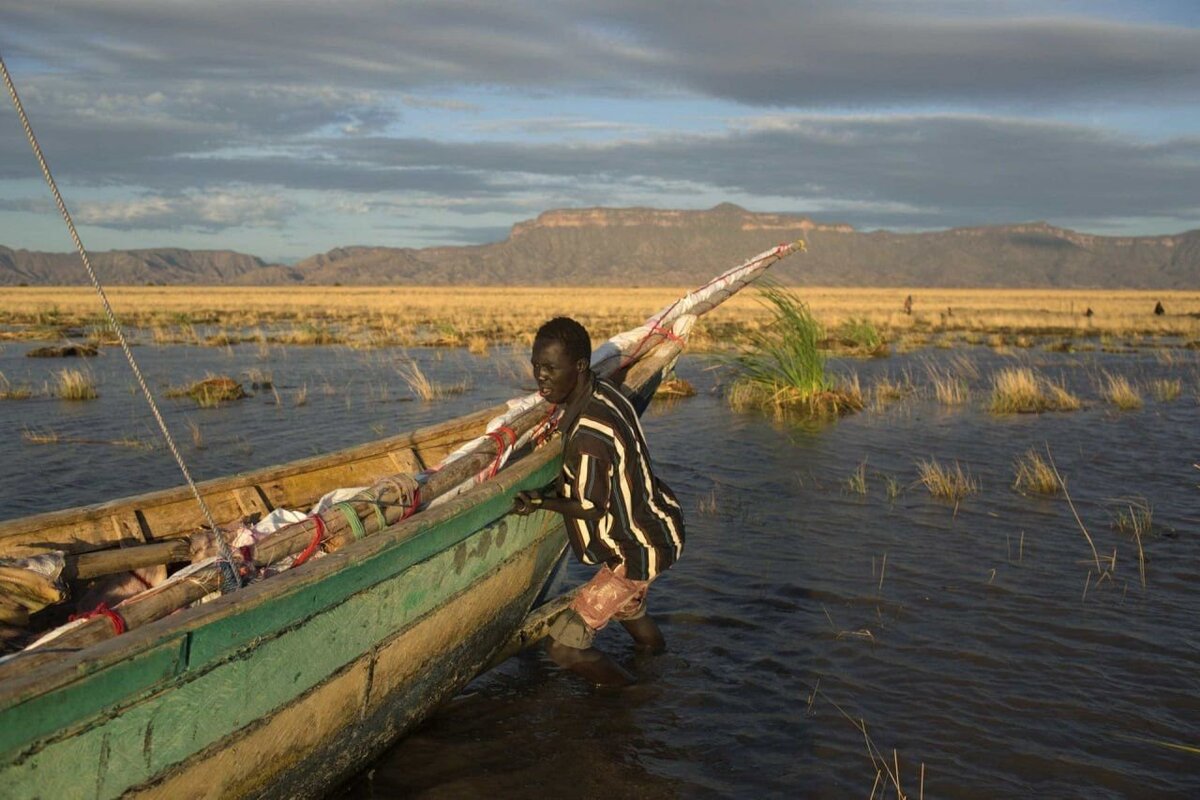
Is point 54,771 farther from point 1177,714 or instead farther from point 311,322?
point 311,322

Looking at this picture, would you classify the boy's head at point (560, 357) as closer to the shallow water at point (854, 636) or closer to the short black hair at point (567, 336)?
the short black hair at point (567, 336)

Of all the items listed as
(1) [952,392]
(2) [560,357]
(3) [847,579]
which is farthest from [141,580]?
(1) [952,392]

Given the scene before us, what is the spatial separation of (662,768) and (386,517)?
163 cm

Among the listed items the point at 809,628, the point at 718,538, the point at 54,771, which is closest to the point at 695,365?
the point at 718,538

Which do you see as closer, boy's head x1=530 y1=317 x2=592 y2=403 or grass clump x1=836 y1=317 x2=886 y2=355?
boy's head x1=530 y1=317 x2=592 y2=403

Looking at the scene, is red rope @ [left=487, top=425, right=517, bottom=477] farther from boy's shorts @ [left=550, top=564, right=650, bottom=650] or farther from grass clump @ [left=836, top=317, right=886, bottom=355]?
grass clump @ [left=836, top=317, right=886, bottom=355]

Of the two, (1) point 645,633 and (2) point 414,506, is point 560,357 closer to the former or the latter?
(2) point 414,506

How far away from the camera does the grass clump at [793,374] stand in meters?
13.2

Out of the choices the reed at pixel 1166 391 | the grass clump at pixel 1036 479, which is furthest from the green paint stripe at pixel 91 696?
the reed at pixel 1166 391

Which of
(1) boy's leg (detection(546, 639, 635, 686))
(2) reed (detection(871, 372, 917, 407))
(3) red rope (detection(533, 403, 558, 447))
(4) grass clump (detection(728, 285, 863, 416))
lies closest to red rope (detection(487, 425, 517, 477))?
(3) red rope (detection(533, 403, 558, 447))

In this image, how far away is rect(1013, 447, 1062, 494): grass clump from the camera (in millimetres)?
9062

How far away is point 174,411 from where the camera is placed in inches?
536

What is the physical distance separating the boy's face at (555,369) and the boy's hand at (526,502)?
0.43 m

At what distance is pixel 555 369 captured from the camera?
4312mm
